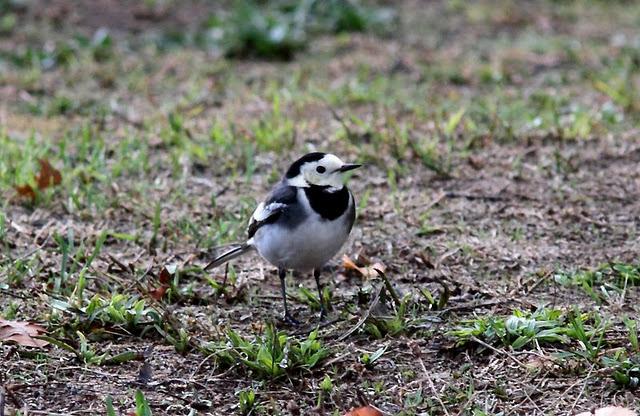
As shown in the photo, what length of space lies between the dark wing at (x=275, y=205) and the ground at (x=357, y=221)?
36 centimetres

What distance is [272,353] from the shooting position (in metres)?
4.25

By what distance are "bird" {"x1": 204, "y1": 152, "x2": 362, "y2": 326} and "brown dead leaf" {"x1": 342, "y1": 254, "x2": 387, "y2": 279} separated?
0.26 m

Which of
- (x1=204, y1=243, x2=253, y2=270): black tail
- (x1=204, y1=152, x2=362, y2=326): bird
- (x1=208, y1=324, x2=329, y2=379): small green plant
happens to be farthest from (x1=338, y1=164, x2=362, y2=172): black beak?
(x1=208, y1=324, x2=329, y2=379): small green plant

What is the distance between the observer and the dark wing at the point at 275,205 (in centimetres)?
497

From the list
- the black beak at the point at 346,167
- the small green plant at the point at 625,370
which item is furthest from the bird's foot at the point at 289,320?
the small green plant at the point at 625,370

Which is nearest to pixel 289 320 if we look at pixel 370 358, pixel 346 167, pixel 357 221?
pixel 370 358

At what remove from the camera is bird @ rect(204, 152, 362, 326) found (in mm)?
4875

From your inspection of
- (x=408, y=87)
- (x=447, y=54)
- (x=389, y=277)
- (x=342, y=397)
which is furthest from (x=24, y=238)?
(x=447, y=54)

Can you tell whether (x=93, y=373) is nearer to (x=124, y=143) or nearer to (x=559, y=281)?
(x=559, y=281)

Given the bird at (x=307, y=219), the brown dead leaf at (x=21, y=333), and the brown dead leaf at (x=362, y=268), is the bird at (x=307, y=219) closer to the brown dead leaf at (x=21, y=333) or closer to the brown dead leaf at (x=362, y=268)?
the brown dead leaf at (x=362, y=268)

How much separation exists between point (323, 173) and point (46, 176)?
6.72 ft

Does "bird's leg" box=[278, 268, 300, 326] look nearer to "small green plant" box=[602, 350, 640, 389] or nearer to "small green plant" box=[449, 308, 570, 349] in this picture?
"small green plant" box=[449, 308, 570, 349]

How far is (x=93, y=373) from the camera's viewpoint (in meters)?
4.25

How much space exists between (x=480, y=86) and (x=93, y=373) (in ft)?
17.1
